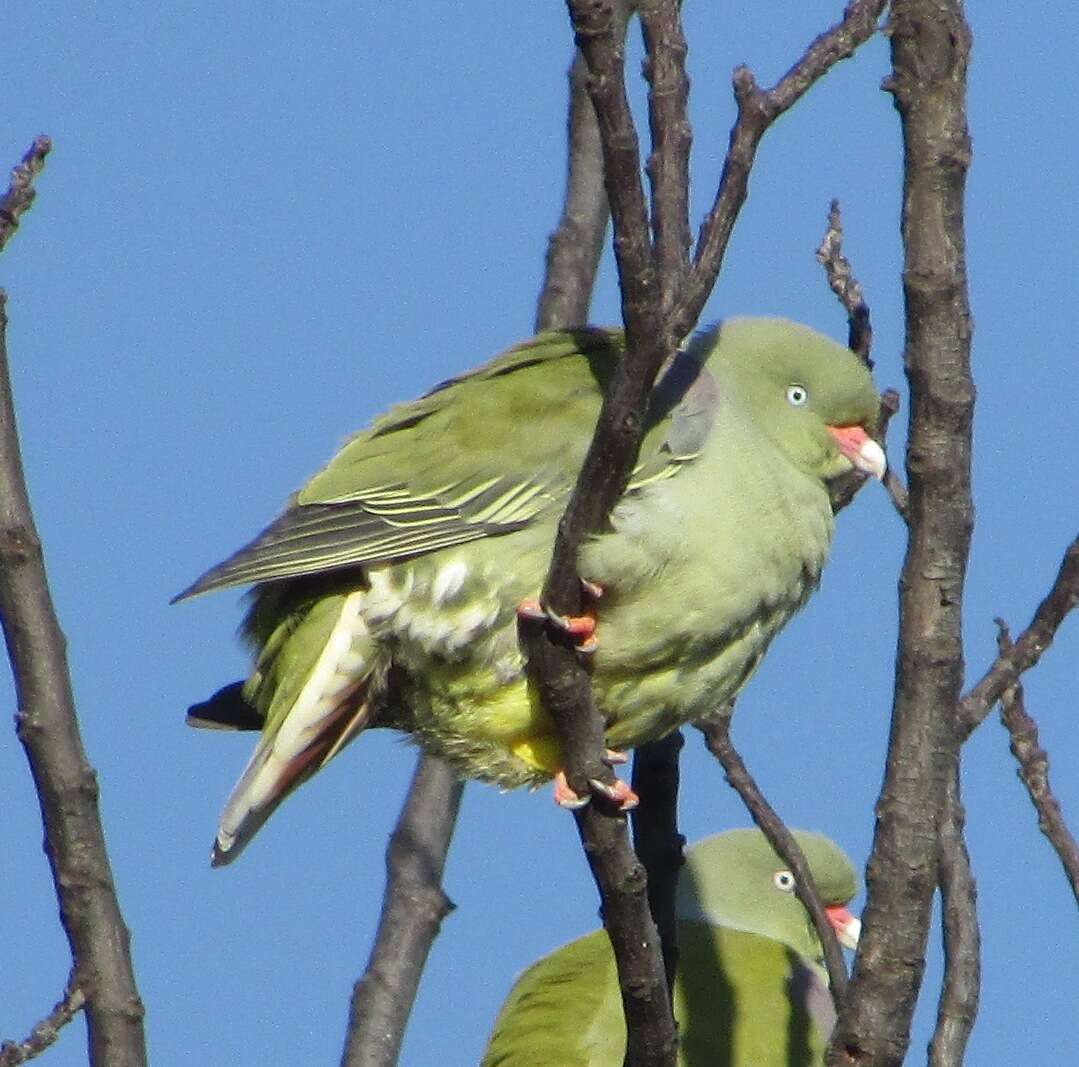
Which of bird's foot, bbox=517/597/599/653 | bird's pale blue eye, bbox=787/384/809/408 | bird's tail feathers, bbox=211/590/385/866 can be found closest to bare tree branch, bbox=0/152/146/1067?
bird's foot, bbox=517/597/599/653

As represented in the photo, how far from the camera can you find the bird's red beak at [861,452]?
4297mm

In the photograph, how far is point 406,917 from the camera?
13.9 feet

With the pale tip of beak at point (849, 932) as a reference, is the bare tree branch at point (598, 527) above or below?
above

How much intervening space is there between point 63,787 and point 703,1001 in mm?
2594

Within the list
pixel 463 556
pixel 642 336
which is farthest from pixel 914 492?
pixel 463 556

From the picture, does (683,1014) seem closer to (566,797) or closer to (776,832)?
(776,832)

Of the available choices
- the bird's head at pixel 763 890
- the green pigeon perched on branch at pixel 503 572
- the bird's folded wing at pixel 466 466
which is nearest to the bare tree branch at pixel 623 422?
the green pigeon perched on branch at pixel 503 572

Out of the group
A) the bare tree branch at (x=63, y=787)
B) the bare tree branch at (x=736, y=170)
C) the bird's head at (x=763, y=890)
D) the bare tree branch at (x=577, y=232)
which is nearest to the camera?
the bare tree branch at (x=736, y=170)

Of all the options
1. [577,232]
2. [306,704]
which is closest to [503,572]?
[306,704]

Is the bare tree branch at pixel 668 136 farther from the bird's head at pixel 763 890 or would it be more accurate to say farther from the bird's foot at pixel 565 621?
the bird's head at pixel 763 890

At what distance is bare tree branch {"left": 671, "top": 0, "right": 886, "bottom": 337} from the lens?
105 inches

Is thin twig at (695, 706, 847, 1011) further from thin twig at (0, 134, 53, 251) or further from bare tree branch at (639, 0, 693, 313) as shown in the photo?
thin twig at (0, 134, 53, 251)

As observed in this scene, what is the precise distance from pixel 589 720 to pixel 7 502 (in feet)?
3.37

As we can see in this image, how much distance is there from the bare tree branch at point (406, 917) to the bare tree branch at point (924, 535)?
140 centimetres
